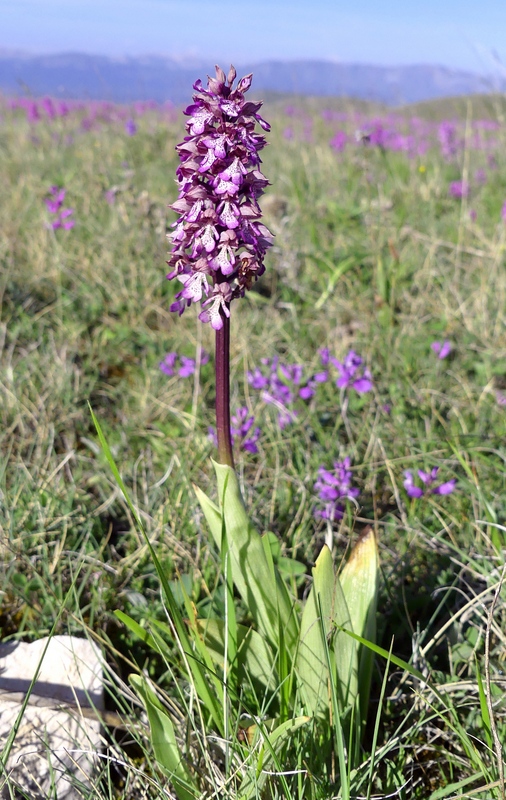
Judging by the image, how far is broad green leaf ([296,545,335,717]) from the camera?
1.19 metres

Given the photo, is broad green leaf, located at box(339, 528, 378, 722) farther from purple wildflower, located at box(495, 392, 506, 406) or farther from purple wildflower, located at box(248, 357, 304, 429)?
purple wildflower, located at box(495, 392, 506, 406)

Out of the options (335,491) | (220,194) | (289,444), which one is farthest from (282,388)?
(220,194)

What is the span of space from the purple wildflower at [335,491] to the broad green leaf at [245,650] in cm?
66

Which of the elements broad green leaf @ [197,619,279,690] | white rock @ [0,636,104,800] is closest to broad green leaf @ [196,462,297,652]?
broad green leaf @ [197,619,279,690]

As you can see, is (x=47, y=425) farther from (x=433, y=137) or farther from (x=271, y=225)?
(x=433, y=137)

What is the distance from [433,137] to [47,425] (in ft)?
28.8

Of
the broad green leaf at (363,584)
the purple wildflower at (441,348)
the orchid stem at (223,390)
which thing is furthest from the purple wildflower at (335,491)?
the purple wildflower at (441,348)

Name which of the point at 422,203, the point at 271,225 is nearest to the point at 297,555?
the point at 271,225

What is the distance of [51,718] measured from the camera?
1436mm

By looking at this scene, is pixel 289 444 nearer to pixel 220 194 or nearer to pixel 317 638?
pixel 317 638

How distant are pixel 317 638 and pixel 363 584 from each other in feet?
0.51

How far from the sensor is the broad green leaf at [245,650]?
137cm

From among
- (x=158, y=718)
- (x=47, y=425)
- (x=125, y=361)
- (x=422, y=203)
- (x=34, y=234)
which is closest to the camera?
(x=158, y=718)

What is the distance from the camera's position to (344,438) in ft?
8.46
